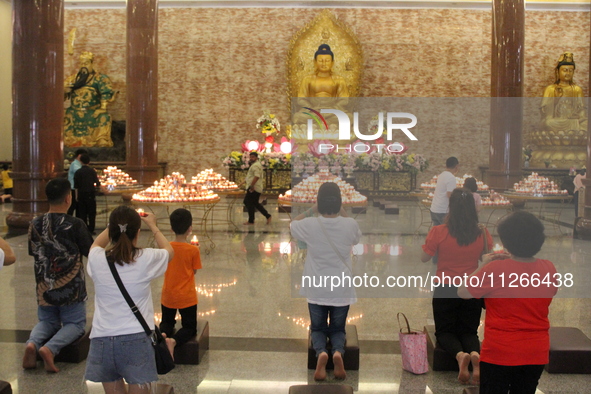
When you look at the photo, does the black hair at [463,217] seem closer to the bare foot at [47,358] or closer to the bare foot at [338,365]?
the bare foot at [338,365]

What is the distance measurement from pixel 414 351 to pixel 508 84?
29.8 feet

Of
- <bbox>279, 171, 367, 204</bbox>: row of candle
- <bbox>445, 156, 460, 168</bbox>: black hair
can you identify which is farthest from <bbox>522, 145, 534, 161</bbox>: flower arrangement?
<bbox>445, 156, 460, 168</bbox>: black hair

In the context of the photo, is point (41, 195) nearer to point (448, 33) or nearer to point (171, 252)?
point (171, 252)

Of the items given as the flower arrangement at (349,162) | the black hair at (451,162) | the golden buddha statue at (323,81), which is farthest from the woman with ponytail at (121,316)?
the golden buddha statue at (323,81)

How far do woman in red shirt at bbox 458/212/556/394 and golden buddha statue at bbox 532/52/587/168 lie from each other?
13.1m

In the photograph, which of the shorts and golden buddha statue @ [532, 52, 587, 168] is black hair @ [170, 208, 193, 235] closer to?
the shorts

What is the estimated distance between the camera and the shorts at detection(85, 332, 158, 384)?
2697mm

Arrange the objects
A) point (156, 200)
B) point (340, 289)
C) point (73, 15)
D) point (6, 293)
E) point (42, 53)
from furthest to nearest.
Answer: point (73, 15) → point (42, 53) → point (156, 200) → point (6, 293) → point (340, 289)

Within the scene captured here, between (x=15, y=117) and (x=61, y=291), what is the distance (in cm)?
566

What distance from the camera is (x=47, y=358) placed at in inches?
141

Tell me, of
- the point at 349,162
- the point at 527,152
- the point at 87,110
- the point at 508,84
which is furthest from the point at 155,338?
the point at 87,110

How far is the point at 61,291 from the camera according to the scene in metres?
3.73

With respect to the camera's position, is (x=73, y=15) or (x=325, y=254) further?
(x=73, y=15)

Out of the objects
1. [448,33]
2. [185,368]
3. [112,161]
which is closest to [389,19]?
[448,33]
